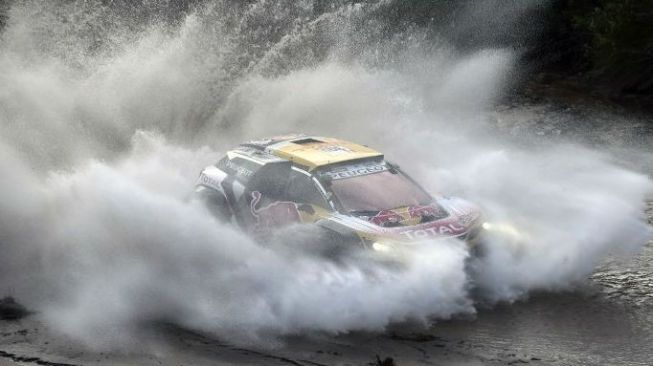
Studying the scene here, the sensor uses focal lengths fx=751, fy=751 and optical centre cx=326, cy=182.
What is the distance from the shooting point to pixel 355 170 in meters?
8.80

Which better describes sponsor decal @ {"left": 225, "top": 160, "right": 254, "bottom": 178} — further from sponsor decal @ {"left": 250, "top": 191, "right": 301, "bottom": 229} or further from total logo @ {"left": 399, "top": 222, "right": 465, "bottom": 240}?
total logo @ {"left": 399, "top": 222, "right": 465, "bottom": 240}

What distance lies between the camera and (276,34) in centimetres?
1988

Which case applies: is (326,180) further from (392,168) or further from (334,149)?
(392,168)

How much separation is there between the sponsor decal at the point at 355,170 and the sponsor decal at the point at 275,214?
0.62m

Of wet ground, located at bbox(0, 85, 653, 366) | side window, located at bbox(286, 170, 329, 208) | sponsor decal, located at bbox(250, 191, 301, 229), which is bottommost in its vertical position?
wet ground, located at bbox(0, 85, 653, 366)

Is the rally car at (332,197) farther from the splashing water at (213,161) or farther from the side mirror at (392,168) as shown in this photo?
the splashing water at (213,161)

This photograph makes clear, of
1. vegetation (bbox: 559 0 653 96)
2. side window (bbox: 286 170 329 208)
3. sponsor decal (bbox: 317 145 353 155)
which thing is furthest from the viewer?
vegetation (bbox: 559 0 653 96)

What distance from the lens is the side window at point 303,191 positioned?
27.2 ft

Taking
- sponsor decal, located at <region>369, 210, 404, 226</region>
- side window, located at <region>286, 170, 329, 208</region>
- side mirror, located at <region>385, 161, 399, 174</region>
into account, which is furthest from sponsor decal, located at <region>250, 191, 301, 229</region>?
side mirror, located at <region>385, 161, 399, 174</region>

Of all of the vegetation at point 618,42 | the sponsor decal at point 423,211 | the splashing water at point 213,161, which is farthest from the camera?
the vegetation at point 618,42

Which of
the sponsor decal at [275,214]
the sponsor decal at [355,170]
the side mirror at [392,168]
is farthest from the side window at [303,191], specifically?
the side mirror at [392,168]

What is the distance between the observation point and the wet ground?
648cm

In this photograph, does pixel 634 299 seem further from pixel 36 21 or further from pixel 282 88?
pixel 36 21

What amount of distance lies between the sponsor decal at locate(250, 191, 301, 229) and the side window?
0.13m
